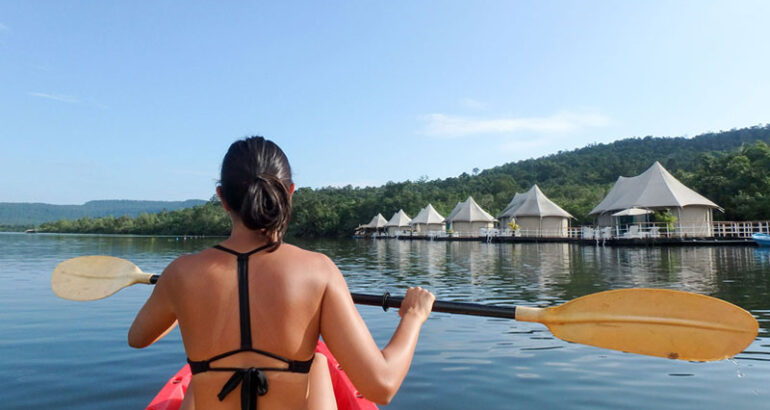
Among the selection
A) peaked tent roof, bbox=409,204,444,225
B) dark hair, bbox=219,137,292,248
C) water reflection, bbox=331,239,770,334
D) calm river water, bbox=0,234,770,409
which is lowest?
calm river water, bbox=0,234,770,409

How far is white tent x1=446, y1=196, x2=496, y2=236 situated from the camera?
164 feet

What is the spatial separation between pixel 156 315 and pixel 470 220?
48985 millimetres

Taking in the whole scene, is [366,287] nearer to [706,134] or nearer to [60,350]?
[60,350]

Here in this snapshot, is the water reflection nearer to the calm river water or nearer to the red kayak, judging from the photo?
the calm river water

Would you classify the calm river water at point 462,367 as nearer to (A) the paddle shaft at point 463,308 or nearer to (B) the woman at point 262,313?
(A) the paddle shaft at point 463,308

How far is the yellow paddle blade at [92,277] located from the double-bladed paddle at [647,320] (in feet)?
4.87

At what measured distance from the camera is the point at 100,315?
875cm

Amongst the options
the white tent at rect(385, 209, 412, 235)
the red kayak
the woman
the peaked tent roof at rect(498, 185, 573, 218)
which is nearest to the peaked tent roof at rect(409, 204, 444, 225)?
the white tent at rect(385, 209, 412, 235)

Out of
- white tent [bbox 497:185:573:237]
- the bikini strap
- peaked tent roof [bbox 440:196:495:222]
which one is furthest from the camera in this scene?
peaked tent roof [bbox 440:196:495:222]

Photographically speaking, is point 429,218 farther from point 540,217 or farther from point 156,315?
point 156,315

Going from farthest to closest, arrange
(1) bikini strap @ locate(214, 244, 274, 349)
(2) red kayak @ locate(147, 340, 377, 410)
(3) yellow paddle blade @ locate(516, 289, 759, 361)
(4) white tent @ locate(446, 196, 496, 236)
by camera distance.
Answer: (4) white tent @ locate(446, 196, 496, 236)
(2) red kayak @ locate(147, 340, 377, 410)
(3) yellow paddle blade @ locate(516, 289, 759, 361)
(1) bikini strap @ locate(214, 244, 274, 349)

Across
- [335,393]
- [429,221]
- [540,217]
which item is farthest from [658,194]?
[335,393]

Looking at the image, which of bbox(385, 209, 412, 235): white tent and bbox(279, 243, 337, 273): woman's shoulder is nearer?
bbox(279, 243, 337, 273): woman's shoulder

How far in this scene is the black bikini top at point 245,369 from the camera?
1.48m
